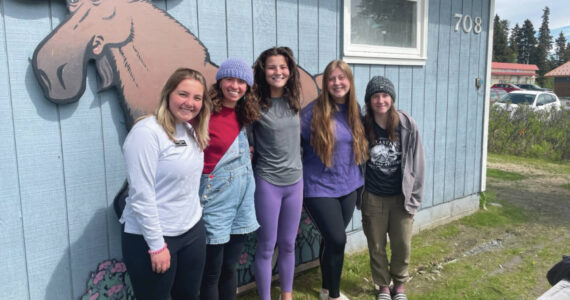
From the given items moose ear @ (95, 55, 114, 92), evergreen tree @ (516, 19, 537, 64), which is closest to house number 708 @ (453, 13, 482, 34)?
moose ear @ (95, 55, 114, 92)

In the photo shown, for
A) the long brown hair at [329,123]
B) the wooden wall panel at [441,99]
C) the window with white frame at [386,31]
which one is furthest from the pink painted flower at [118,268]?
the wooden wall panel at [441,99]

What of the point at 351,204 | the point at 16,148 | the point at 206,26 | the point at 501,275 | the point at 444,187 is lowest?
the point at 501,275

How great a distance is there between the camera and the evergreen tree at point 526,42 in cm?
6857

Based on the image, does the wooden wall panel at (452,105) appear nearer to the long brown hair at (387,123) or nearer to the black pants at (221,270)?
the long brown hair at (387,123)

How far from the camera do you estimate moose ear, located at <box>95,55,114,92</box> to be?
2.14m

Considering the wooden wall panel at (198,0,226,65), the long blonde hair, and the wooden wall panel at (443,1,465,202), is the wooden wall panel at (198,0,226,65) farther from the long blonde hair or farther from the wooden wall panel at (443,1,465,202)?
the wooden wall panel at (443,1,465,202)

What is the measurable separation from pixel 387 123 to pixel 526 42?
8116 cm

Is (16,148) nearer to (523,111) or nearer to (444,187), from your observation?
(444,187)

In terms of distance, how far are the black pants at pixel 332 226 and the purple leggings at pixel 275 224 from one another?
0.48 feet

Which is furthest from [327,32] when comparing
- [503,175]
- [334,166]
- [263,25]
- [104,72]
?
[503,175]

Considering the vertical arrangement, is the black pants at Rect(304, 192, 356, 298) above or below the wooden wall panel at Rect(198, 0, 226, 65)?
below

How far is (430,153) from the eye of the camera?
4.26 metres

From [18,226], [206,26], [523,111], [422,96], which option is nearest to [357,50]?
[422,96]

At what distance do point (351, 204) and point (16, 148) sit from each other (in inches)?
74.6
